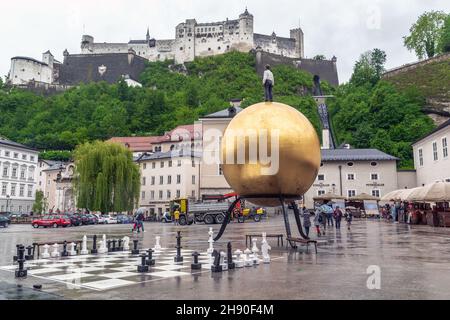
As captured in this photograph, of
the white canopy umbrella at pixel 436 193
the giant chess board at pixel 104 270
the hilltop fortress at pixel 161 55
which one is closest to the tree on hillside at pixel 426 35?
the hilltop fortress at pixel 161 55

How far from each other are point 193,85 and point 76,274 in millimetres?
112556

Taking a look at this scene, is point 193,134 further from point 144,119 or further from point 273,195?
point 273,195

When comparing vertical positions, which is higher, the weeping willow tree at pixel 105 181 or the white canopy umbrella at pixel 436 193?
the weeping willow tree at pixel 105 181

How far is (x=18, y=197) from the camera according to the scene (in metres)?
75.1

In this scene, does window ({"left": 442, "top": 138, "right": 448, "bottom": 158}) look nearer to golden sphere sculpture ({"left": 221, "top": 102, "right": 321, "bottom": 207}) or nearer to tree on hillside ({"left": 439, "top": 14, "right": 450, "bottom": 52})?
golden sphere sculpture ({"left": 221, "top": 102, "right": 321, "bottom": 207})

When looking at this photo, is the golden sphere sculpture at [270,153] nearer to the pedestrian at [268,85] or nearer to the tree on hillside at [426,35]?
the pedestrian at [268,85]

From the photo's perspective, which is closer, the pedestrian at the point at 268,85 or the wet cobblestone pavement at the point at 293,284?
the wet cobblestone pavement at the point at 293,284

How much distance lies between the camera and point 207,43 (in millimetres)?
143375

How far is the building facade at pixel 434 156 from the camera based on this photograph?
39.0 metres

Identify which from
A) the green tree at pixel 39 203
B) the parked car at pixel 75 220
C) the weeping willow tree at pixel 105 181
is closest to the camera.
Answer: the parked car at pixel 75 220

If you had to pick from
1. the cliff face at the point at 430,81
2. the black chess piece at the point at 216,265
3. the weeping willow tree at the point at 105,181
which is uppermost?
the cliff face at the point at 430,81

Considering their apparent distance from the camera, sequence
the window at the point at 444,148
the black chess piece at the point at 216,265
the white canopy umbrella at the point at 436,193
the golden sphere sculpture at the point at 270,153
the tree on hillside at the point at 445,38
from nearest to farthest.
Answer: the black chess piece at the point at 216,265 < the golden sphere sculpture at the point at 270,153 < the white canopy umbrella at the point at 436,193 < the window at the point at 444,148 < the tree on hillside at the point at 445,38

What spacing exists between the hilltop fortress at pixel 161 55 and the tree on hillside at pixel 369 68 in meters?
26.6
